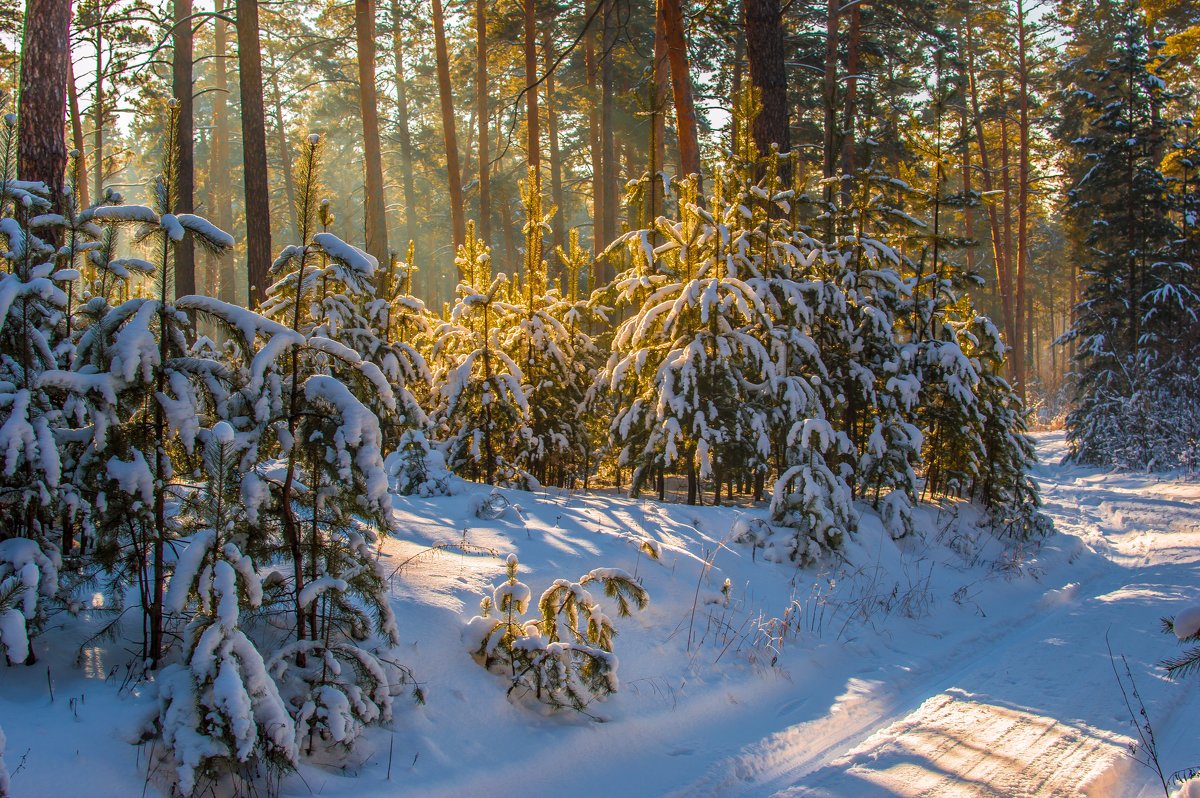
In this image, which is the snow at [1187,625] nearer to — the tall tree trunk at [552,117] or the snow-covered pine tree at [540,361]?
the snow-covered pine tree at [540,361]

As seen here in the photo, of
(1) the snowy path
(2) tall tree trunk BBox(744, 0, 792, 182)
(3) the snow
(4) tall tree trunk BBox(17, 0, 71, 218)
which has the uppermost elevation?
(2) tall tree trunk BBox(744, 0, 792, 182)

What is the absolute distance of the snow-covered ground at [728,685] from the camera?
3252 mm

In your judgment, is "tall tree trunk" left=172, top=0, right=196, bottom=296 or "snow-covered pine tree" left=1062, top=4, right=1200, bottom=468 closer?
"tall tree trunk" left=172, top=0, right=196, bottom=296

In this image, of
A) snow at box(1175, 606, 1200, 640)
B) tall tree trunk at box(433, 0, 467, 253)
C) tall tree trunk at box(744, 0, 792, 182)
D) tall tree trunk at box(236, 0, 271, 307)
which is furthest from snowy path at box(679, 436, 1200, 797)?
tall tree trunk at box(433, 0, 467, 253)

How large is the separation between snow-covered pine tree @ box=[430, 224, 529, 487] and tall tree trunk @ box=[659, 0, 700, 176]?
353 cm

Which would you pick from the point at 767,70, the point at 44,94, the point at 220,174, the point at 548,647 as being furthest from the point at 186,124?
the point at 220,174

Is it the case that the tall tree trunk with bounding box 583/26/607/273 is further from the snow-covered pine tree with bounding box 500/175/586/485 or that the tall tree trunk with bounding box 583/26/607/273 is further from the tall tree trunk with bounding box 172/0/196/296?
the snow-covered pine tree with bounding box 500/175/586/485

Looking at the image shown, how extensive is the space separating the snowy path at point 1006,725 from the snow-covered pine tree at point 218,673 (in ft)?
6.34

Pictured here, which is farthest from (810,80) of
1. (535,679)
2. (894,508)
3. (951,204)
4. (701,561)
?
(535,679)

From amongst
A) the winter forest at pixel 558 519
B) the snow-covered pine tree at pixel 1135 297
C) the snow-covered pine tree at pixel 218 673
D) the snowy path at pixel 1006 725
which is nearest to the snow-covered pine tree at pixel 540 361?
the winter forest at pixel 558 519

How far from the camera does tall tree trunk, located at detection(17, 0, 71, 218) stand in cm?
596

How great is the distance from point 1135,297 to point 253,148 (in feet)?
57.8

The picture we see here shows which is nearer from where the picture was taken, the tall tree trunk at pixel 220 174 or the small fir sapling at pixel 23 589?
the small fir sapling at pixel 23 589

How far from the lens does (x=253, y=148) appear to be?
1191cm
